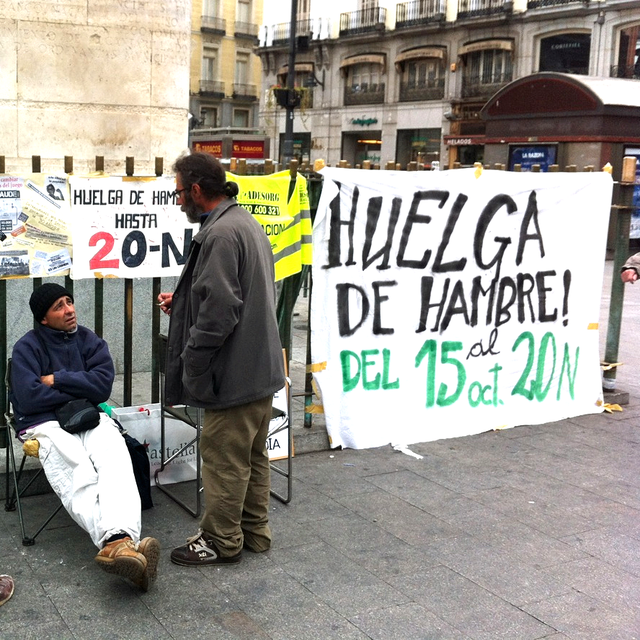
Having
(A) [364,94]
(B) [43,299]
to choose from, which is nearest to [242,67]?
(A) [364,94]

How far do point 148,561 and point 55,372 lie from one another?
112cm

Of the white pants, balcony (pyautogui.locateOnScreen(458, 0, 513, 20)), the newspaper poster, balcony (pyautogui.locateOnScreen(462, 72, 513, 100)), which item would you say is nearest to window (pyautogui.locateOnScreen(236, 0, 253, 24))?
balcony (pyautogui.locateOnScreen(458, 0, 513, 20))

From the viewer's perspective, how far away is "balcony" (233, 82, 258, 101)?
182ft

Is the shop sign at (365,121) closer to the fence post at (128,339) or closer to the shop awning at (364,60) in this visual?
the shop awning at (364,60)

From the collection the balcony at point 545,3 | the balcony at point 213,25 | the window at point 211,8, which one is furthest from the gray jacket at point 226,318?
the window at point 211,8

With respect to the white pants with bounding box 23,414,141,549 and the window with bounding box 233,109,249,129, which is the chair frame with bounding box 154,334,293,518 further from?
the window with bounding box 233,109,249,129

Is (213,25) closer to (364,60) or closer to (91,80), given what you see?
(364,60)

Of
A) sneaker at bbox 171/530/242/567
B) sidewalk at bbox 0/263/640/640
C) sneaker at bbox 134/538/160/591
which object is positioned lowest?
sidewalk at bbox 0/263/640/640

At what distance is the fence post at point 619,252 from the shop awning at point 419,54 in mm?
31271

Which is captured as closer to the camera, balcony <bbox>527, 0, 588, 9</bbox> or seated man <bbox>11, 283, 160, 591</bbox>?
seated man <bbox>11, 283, 160, 591</bbox>

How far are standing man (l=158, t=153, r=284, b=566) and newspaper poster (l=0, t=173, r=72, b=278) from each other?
117 centimetres

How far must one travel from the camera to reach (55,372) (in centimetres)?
428

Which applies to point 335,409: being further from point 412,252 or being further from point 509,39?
point 509,39

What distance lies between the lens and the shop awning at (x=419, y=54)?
36781 mm
